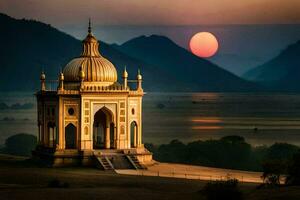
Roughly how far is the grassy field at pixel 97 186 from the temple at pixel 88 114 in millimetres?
1678

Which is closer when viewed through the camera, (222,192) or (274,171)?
(222,192)

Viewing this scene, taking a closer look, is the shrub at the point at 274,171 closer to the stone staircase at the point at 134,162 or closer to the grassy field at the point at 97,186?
the grassy field at the point at 97,186

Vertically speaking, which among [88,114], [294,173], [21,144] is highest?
[88,114]

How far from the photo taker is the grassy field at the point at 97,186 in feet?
125

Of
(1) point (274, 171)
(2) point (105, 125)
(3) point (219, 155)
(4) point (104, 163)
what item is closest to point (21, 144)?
(3) point (219, 155)

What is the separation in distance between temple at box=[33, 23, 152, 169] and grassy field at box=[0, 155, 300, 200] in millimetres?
1678

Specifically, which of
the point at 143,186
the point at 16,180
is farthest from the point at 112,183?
the point at 16,180

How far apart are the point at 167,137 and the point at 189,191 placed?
68.3 metres

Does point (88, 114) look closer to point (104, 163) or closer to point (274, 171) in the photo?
point (104, 163)

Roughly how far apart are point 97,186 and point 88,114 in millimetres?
10467

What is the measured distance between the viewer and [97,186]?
1673 inches

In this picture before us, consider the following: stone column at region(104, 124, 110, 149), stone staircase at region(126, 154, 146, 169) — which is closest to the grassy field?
stone staircase at region(126, 154, 146, 169)

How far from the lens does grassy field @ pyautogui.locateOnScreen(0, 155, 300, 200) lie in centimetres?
3800

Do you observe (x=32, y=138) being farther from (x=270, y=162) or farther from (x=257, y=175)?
(x=270, y=162)
